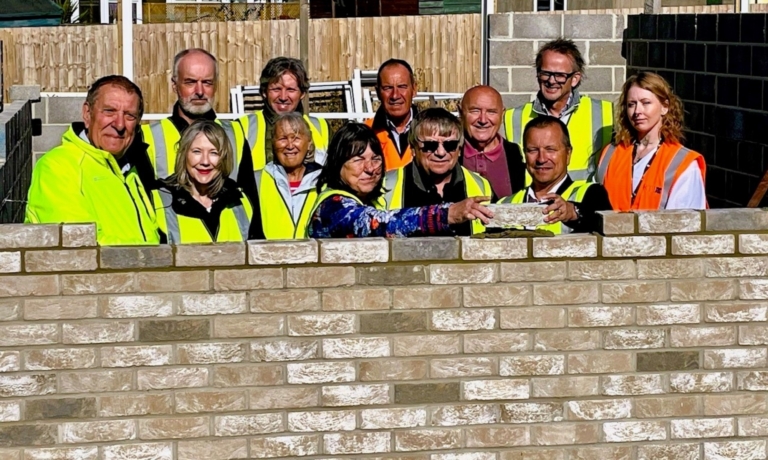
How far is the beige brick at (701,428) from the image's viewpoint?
5.93 metres

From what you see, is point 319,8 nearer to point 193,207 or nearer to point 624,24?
point 624,24

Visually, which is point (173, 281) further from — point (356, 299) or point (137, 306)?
point (356, 299)

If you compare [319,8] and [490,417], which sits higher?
[319,8]

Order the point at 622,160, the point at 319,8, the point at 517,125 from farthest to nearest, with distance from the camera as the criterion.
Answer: the point at 319,8 → the point at 517,125 → the point at 622,160

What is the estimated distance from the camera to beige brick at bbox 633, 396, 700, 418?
5918 millimetres

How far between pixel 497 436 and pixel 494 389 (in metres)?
0.20

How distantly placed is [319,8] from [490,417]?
2053 cm

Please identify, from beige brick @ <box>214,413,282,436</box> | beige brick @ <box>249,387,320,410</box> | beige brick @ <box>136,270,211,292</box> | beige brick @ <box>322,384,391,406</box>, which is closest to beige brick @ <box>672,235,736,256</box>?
beige brick @ <box>322,384,391,406</box>

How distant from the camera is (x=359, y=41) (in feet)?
64.6

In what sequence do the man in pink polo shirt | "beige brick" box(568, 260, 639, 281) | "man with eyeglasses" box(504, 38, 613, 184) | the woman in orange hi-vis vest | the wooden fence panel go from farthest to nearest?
the wooden fence panel
"man with eyeglasses" box(504, 38, 613, 184)
the man in pink polo shirt
the woman in orange hi-vis vest
"beige brick" box(568, 260, 639, 281)

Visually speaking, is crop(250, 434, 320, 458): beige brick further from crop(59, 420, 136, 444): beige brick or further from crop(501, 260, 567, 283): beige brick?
crop(501, 260, 567, 283): beige brick

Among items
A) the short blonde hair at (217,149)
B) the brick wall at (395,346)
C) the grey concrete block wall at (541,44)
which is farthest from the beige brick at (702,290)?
the grey concrete block wall at (541,44)

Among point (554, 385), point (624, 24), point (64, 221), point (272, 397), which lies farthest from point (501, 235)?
point (624, 24)

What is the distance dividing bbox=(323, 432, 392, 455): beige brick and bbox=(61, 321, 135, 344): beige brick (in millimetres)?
913
